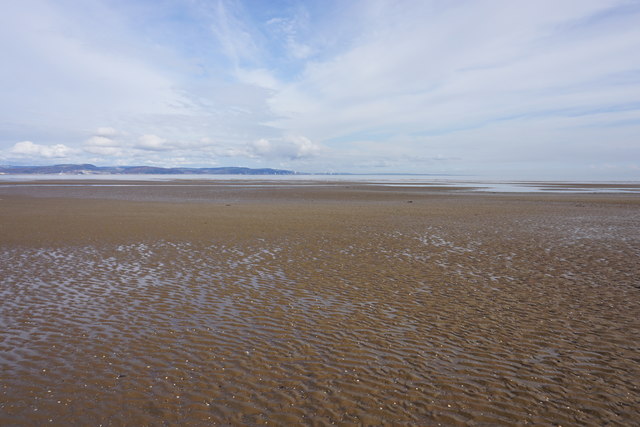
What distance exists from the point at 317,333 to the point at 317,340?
14.8 inches

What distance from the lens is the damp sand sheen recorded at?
5.86 meters

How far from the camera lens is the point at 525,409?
5.83 meters

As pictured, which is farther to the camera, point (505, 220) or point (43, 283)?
point (505, 220)

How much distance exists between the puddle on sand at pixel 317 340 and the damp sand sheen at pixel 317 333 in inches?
1.6

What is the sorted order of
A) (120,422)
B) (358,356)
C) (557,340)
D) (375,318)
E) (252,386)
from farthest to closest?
(375,318) → (557,340) → (358,356) → (252,386) → (120,422)

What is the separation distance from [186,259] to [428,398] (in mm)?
12053

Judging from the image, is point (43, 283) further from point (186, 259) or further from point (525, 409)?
point (525, 409)

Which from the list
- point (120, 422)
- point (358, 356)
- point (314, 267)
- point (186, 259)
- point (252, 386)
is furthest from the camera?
point (186, 259)

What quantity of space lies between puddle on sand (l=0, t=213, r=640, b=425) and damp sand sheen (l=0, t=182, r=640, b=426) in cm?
4

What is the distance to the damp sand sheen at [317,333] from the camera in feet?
19.2

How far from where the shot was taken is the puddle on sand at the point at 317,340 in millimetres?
5848

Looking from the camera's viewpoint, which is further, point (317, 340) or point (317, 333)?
point (317, 333)

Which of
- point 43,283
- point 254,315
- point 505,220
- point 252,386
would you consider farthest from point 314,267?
point 505,220

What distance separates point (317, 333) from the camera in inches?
338
